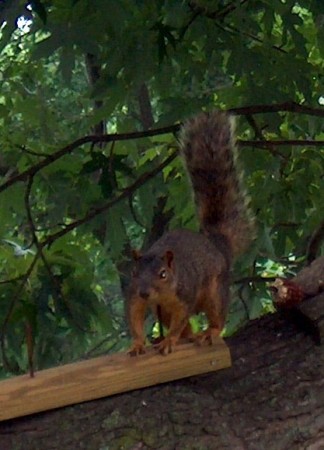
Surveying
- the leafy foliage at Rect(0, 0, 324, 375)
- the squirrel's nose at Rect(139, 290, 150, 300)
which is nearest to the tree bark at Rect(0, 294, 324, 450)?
the squirrel's nose at Rect(139, 290, 150, 300)

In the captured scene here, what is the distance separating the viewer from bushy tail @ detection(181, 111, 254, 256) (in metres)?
2.46

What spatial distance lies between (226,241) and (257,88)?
1.56 ft

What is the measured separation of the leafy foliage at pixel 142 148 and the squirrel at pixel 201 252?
181 millimetres

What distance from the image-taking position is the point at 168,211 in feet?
10.6

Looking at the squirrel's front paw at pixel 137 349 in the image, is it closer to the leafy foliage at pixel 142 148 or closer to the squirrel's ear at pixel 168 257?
the squirrel's ear at pixel 168 257

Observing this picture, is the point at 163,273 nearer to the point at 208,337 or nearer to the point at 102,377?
the point at 208,337

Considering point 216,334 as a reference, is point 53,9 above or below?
above

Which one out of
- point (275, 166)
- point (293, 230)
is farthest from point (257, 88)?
point (293, 230)

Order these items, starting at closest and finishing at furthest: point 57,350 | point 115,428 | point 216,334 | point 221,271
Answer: point 115,428 < point 216,334 < point 221,271 < point 57,350

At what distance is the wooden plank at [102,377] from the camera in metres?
1.84

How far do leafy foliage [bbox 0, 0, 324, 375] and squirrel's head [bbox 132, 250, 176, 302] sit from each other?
308 mm

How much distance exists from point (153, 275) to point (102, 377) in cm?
26

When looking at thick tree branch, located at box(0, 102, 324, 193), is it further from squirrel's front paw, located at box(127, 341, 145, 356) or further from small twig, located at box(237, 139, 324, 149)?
squirrel's front paw, located at box(127, 341, 145, 356)

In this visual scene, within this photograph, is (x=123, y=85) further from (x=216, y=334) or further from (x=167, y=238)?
(x=216, y=334)
